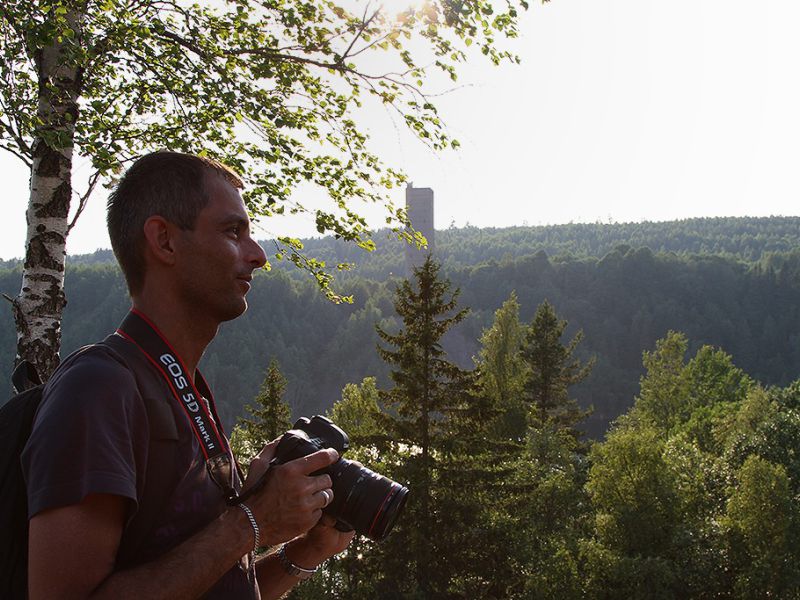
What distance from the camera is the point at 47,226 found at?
4.70 m

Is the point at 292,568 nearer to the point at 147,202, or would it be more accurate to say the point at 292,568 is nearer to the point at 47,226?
the point at 147,202

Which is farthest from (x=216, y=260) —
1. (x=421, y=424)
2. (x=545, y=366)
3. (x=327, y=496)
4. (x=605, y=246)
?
(x=605, y=246)

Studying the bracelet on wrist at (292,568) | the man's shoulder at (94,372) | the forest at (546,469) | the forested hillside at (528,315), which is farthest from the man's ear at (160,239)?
the forested hillside at (528,315)

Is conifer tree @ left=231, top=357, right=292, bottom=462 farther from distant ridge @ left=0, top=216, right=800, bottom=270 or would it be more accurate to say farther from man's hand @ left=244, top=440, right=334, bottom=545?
distant ridge @ left=0, top=216, right=800, bottom=270

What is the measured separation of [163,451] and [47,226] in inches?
136

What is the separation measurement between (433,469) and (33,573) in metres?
19.2

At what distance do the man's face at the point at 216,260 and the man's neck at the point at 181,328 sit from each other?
0.10 feet

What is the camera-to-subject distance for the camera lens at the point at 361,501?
2.18m

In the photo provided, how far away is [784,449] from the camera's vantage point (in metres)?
30.4

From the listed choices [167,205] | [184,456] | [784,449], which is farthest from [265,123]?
[784,449]

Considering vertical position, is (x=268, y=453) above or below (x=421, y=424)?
above

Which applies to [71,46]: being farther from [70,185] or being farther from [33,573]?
[33,573]

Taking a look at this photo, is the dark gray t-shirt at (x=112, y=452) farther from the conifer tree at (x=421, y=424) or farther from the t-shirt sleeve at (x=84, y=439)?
the conifer tree at (x=421, y=424)

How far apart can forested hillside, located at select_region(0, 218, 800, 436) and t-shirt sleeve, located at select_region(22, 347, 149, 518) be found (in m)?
95.1
